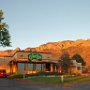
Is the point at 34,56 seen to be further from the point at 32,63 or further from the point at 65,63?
the point at 65,63

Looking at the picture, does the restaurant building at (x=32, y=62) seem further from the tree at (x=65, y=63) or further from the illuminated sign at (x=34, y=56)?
the tree at (x=65, y=63)

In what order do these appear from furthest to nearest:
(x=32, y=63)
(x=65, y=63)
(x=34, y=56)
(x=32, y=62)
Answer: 1. (x=65, y=63)
2. (x=32, y=63)
3. (x=32, y=62)
4. (x=34, y=56)

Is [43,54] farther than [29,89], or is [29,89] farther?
[43,54]

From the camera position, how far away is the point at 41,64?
7825cm

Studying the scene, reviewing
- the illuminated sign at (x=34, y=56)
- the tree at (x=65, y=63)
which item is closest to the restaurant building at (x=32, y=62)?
the illuminated sign at (x=34, y=56)

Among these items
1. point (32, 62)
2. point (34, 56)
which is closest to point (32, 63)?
point (32, 62)

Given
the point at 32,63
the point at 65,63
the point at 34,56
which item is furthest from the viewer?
the point at 65,63

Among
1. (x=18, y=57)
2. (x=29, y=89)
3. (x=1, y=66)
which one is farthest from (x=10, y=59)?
(x=29, y=89)

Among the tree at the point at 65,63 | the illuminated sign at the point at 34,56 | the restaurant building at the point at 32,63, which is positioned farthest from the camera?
the tree at the point at 65,63

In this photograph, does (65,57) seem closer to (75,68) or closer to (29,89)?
(75,68)

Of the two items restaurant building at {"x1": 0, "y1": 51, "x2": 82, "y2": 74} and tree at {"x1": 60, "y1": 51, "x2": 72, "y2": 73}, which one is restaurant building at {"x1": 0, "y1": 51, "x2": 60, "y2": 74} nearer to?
restaurant building at {"x1": 0, "y1": 51, "x2": 82, "y2": 74}

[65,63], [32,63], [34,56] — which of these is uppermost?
[34,56]

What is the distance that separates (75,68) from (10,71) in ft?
67.2

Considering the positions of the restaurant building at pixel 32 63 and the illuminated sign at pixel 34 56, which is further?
the restaurant building at pixel 32 63
